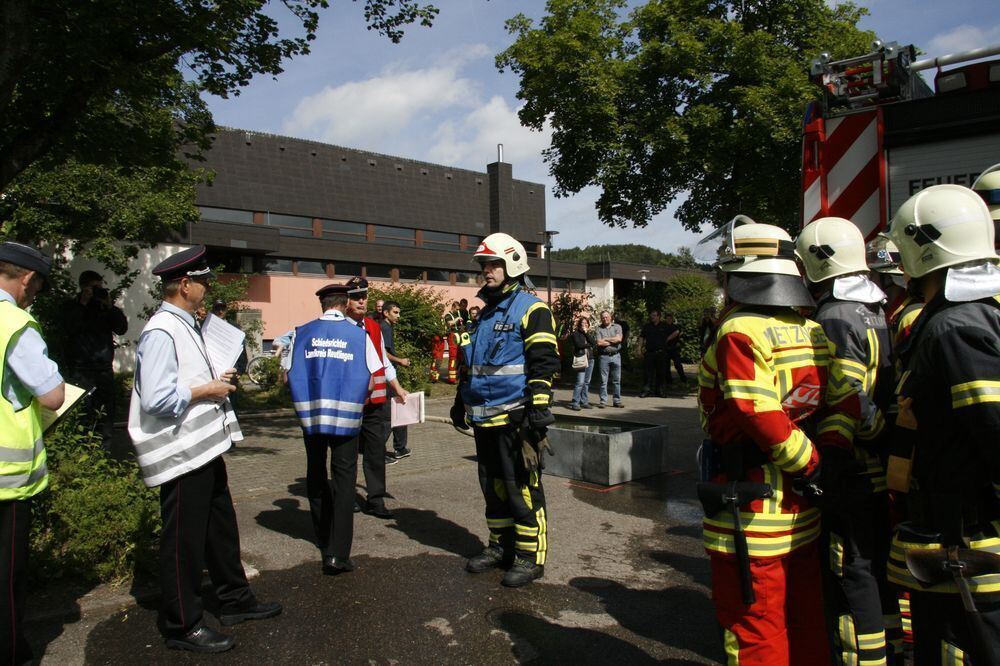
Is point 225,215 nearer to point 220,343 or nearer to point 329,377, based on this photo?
point 329,377

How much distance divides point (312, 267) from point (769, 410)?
2843 cm

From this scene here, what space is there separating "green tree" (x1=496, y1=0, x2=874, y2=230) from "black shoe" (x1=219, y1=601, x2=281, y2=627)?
13.2 m

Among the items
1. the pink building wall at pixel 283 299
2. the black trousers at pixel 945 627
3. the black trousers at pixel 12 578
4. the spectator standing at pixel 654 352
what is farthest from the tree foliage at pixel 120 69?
the pink building wall at pixel 283 299

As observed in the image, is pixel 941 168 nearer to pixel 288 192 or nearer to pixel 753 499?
pixel 753 499

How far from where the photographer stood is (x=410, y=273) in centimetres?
3306

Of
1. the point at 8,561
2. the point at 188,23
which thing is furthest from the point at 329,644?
the point at 188,23

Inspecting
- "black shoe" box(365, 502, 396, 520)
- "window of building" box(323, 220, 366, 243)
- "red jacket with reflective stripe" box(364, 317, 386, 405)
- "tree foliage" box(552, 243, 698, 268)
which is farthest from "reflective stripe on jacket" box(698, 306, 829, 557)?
"tree foliage" box(552, 243, 698, 268)

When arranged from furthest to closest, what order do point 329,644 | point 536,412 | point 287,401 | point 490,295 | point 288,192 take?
point 288,192, point 287,401, point 490,295, point 536,412, point 329,644

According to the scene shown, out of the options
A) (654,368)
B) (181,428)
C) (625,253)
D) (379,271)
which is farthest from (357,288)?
(625,253)

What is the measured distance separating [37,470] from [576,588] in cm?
310

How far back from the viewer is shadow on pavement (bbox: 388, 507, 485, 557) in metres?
5.40

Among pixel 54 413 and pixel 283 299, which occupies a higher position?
pixel 283 299

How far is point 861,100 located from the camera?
4.90 m

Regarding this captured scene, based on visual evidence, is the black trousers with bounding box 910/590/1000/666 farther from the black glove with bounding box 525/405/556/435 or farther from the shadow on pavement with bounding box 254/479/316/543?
the shadow on pavement with bounding box 254/479/316/543
